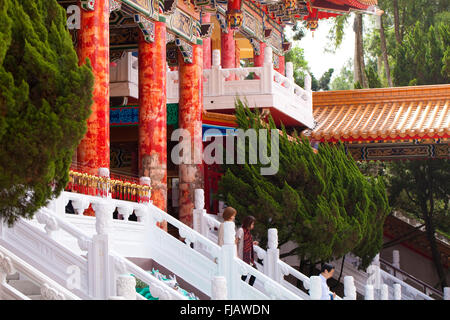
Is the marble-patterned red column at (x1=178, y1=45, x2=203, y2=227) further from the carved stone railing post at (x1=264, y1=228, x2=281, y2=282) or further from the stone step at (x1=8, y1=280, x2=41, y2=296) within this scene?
the stone step at (x1=8, y1=280, x2=41, y2=296)

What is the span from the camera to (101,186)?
37.6 feet

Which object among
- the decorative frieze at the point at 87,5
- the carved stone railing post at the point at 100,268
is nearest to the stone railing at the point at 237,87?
the decorative frieze at the point at 87,5

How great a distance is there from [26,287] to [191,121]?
7.16 metres

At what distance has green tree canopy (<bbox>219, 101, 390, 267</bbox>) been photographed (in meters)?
13.6

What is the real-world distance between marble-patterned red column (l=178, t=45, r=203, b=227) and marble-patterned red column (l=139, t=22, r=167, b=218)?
1214 mm

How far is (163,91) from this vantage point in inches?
565

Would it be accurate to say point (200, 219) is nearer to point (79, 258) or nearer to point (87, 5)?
point (87, 5)

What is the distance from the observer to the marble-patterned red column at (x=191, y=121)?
15422 mm

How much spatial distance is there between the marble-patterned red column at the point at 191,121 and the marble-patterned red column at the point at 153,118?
3.98 feet

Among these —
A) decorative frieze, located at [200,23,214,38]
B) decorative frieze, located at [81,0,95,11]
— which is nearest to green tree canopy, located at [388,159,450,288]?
decorative frieze, located at [200,23,214,38]

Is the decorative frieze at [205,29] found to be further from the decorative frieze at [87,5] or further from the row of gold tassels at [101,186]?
the row of gold tassels at [101,186]
